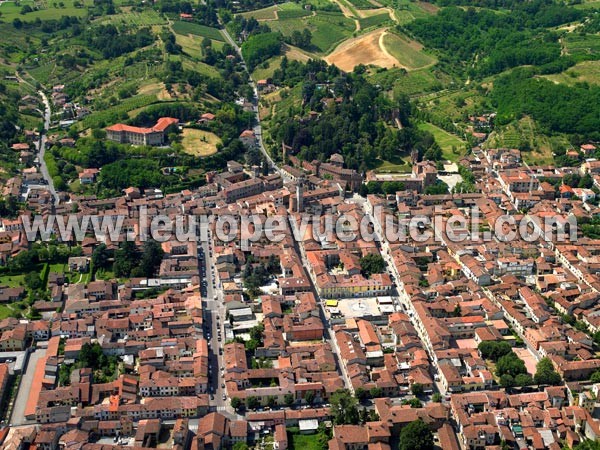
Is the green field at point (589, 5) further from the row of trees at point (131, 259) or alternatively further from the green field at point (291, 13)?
the row of trees at point (131, 259)

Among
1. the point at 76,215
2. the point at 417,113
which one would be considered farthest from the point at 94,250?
the point at 417,113

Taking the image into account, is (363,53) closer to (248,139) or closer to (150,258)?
(248,139)

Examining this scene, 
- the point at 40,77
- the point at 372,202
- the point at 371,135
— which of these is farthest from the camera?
the point at 40,77

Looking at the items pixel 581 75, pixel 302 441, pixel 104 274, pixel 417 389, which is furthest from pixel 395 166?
pixel 302 441

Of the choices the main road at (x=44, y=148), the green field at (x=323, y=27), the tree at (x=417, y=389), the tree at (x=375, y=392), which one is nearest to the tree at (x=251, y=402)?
the tree at (x=375, y=392)

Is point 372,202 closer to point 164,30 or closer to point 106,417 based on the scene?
point 106,417

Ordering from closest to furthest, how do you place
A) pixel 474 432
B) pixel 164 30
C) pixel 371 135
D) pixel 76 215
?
pixel 474 432
pixel 76 215
pixel 371 135
pixel 164 30

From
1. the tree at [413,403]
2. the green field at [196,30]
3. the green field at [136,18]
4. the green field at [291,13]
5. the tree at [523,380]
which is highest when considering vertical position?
the green field at [291,13]
